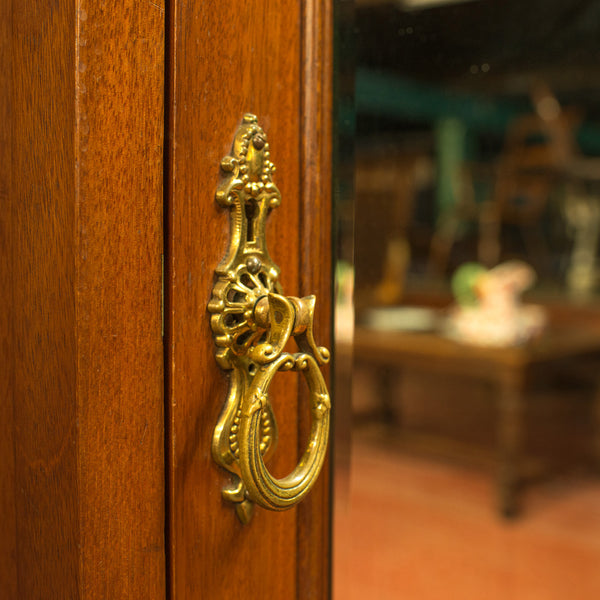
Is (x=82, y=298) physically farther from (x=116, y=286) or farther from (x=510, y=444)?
(x=510, y=444)

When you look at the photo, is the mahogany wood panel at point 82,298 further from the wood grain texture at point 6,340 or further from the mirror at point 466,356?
the mirror at point 466,356

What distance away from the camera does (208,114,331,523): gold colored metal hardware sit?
0.26m

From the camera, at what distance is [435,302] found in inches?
124

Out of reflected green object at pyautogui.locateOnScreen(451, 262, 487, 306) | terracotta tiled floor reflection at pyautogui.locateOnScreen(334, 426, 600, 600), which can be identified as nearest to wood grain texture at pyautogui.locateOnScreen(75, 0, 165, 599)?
terracotta tiled floor reflection at pyautogui.locateOnScreen(334, 426, 600, 600)

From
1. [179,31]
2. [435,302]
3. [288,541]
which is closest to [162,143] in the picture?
[179,31]

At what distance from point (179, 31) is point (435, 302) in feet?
9.73

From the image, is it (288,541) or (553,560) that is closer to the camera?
(288,541)

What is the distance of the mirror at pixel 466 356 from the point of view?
0.49 metres

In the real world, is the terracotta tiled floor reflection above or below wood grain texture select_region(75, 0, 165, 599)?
below

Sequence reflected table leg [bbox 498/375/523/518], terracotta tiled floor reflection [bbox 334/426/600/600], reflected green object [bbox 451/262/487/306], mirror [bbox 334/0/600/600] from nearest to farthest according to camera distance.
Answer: mirror [bbox 334/0/600/600], terracotta tiled floor reflection [bbox 334/426/600/600], reflected table leg [bbox 498/375/523/518], reflected green object [bbox 451/262/487/306]

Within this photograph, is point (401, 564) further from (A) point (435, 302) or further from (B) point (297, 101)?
(A) point (435, 302)

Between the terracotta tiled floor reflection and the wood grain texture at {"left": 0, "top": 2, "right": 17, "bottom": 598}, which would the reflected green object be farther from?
the wood grain texture at {"left": 0, "top": 2, "right": 17, "bottom": 598}

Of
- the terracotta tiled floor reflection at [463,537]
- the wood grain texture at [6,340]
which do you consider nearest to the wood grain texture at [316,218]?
the wood grain texture at [6,340]

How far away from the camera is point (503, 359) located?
171 cm
